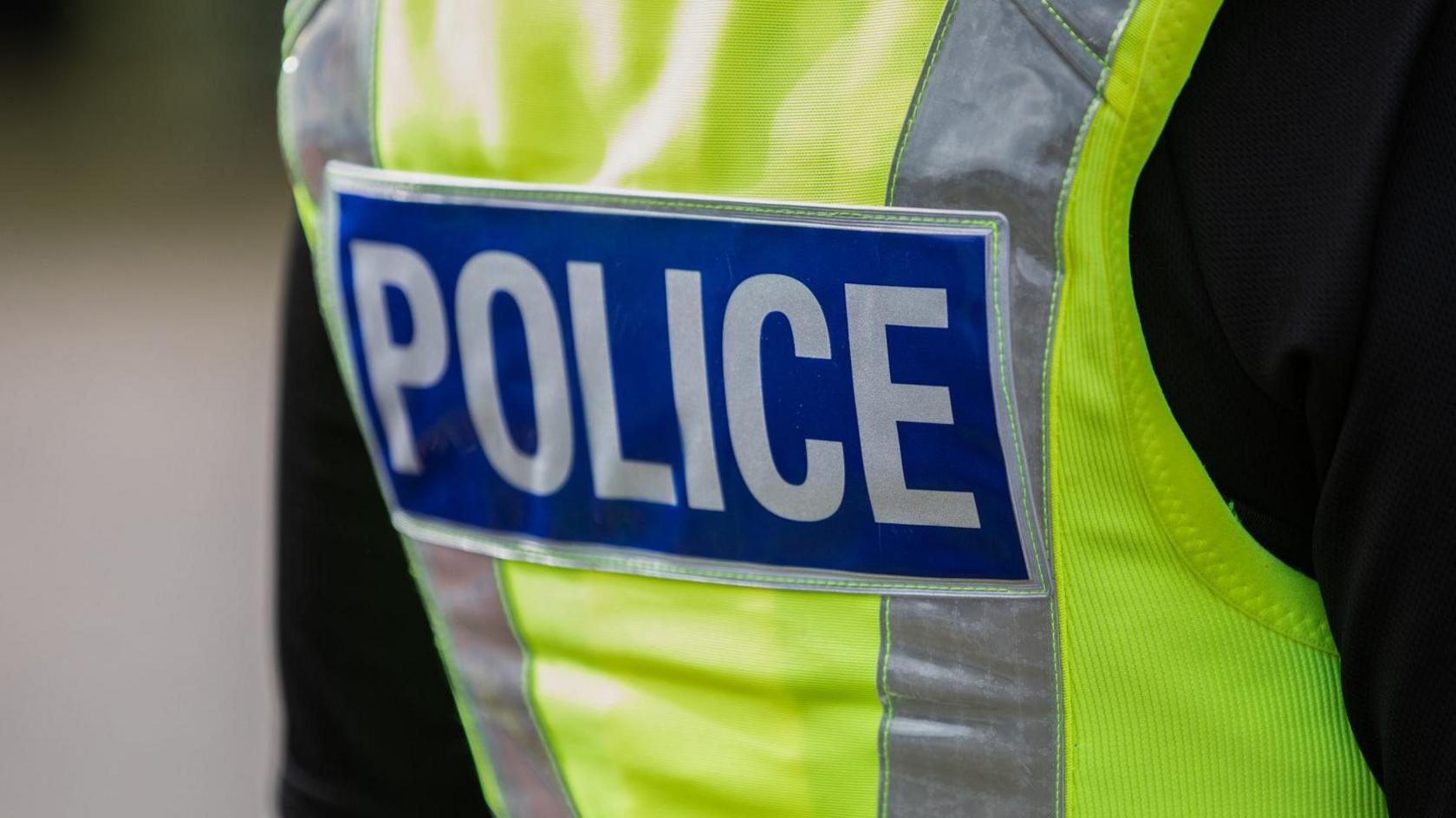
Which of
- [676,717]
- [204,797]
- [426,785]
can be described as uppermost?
[676,717]

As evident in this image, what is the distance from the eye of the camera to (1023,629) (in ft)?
2.14

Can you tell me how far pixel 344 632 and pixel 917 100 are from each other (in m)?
0.48

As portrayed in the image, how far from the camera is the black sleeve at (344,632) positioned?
2.85 ft

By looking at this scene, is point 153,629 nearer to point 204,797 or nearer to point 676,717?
point 204,797

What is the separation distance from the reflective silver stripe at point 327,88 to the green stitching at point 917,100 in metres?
0.28

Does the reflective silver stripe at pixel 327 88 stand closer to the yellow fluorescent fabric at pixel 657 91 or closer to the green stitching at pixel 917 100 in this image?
the yellow fluorescent fabric at pixel 657 91

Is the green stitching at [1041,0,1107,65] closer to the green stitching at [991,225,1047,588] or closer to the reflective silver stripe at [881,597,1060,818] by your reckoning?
the green stitching at [991,225,1047,588]

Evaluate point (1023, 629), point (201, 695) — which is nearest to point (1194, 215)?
point (1023, 629)

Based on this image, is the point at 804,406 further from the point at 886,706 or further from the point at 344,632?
the point at 344,632

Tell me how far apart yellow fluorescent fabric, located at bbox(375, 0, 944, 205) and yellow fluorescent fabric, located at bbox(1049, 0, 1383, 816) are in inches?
3.7

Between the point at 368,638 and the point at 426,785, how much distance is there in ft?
0.31

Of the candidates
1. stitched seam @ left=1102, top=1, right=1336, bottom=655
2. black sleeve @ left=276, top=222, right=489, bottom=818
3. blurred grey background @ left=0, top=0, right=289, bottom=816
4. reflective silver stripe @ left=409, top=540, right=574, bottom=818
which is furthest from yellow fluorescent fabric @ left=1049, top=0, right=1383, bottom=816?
blurred grey background @ left=0, top=0, right=289, bottom=816

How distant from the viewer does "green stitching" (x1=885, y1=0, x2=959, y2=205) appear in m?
0.61

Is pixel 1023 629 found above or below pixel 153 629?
above
